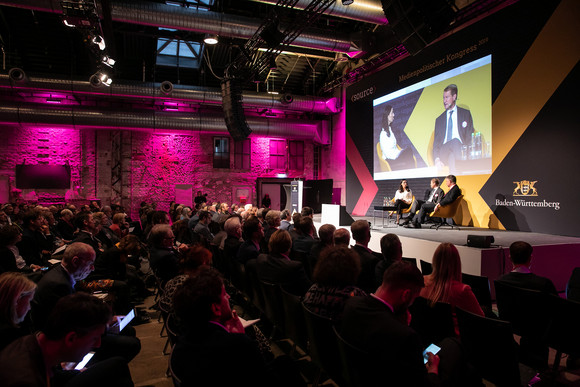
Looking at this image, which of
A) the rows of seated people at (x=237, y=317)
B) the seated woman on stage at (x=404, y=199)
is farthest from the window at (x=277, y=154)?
the rows of seated people at (x=237, y=317)

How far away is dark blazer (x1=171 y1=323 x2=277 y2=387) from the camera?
4.42ft

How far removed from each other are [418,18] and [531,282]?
4162 mm

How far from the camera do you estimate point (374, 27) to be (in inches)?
429

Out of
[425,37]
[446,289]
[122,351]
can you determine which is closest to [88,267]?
[122,351]

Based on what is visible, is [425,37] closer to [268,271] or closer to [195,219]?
[268,271]

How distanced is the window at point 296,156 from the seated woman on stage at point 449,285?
13.1 m

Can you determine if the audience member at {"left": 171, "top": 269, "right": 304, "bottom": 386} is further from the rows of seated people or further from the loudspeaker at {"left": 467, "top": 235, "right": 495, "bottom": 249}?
the loudspeaker at {"left": 467, "top": 235, "right": 495, "bottom": 249}

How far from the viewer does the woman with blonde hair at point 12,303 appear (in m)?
1.75

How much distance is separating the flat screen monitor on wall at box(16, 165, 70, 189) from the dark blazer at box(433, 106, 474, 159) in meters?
12.7

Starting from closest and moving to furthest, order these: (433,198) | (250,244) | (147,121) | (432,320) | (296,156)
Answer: (432,320) < (250,244) < (433,198) < (147,121) < (296,156)

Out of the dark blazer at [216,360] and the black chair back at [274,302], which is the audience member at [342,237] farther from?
the dark blazer at [216,360]

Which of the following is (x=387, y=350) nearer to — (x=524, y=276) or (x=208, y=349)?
(x=208, y=349)

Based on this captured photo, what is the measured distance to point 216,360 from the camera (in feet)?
4.49

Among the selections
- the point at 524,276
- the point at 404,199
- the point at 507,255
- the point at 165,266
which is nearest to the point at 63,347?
the point at 165,266
